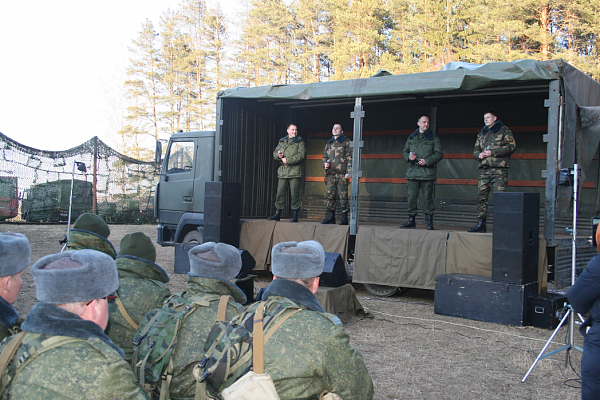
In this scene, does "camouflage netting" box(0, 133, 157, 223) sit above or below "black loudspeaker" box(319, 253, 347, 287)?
above

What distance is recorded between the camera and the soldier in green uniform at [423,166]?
690cm

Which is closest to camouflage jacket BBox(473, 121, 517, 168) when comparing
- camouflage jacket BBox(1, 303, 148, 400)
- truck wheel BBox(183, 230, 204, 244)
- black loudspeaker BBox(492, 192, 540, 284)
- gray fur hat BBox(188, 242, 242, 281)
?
black loudspeaker BBox(492, 192, 540, 284)

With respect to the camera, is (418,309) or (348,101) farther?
(348,101)

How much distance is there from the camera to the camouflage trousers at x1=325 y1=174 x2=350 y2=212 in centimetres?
746

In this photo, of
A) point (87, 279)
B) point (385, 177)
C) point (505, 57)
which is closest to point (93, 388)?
point (87, 279)

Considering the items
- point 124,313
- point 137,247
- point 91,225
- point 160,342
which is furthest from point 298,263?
point 91,225

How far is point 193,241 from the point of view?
8.27 m

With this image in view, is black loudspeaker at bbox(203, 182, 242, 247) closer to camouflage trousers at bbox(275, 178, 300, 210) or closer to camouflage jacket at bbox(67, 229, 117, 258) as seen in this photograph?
camouflage trousers at bbox(275, 178, 300, 210)

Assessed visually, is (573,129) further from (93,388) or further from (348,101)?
(93,388)

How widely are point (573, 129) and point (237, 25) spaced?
971 inches

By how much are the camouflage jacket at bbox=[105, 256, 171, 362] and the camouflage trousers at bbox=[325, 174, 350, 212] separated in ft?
15.6

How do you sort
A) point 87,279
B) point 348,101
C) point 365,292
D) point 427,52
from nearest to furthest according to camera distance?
point 87,279
point 365,292
point 348,101
point 427,52

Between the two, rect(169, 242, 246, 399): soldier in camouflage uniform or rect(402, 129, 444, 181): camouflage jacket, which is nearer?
rect(169, 242, 246, 399): soldier in camouflage uniform

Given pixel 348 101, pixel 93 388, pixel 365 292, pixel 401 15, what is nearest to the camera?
pixel 93 388
